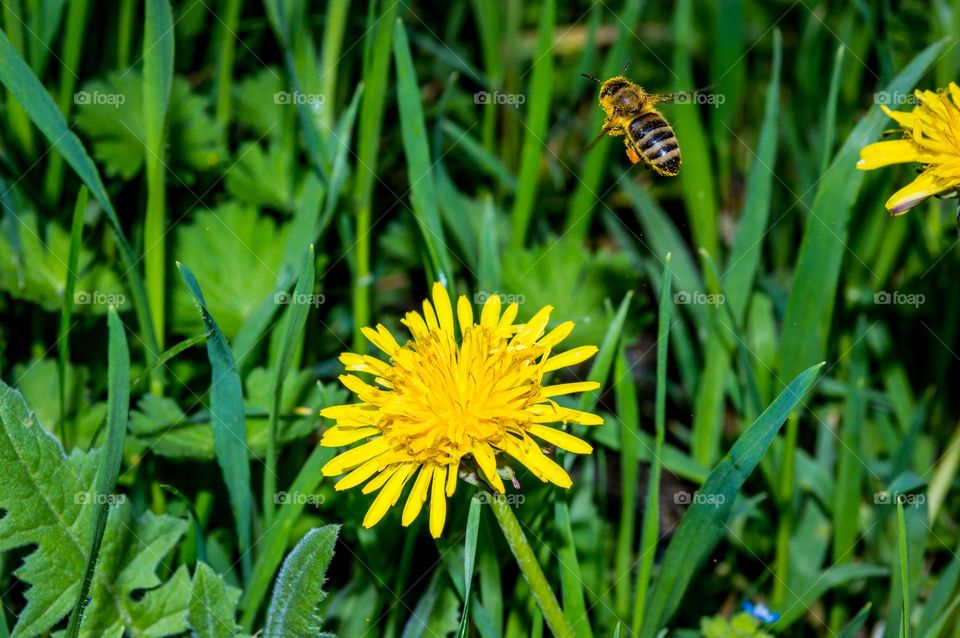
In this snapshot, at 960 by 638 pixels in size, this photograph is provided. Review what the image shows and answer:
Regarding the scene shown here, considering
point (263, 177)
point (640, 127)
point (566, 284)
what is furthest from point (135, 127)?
point (640, 127)

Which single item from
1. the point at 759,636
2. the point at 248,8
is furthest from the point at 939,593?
the point at 248,8

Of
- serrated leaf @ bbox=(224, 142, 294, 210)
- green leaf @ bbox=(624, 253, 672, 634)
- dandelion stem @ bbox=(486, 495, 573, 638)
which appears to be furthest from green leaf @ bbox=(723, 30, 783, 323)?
serrated leaf @ bbox=(224, 142, 294, 210)

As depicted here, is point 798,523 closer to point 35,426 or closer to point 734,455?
point 734,455

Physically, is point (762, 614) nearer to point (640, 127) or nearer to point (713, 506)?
point (713, 506)

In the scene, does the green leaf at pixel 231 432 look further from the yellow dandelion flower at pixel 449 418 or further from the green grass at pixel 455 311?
the yellow dandelion flower at pixel 449 418

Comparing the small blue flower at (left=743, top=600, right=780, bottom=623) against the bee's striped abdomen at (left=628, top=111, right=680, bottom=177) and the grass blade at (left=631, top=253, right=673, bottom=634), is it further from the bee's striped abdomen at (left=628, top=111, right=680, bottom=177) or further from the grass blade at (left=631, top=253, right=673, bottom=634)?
the bee's striped abdomen at (left=628, top=111, right=680, bottom=177)

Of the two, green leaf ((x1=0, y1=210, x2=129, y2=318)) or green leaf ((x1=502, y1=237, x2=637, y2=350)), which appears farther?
green leaf ((x1=502, y1=237, x2=637, y2=350))
